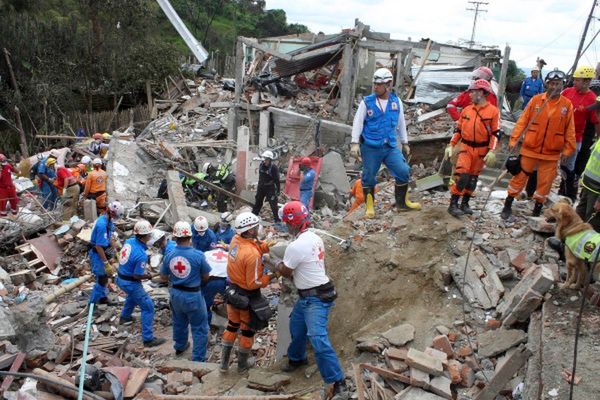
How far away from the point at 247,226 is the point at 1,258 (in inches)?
224

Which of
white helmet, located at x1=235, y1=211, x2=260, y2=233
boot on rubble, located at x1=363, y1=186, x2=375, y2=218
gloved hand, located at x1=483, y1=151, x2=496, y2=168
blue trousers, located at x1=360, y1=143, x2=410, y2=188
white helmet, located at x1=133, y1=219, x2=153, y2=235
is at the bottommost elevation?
white helmet, located at x1=133, y1=219, x2=153, y2=235

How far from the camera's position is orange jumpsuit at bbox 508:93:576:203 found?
549cm

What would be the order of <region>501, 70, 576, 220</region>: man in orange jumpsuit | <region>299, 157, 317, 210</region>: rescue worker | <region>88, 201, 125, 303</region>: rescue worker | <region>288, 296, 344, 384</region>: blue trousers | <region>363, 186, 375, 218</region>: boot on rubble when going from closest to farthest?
<region>288, 296, 344, 384</region>: blue trousers < <region>501, 70, 576, 220</region>: man in orange jumpsuit < <region>363, 186, 375, 218</region>: boot on rubble < <region>88, 201, 125, 303</region>: rescue worker < <region>299, 157, 317, 210</region>: rescue worker

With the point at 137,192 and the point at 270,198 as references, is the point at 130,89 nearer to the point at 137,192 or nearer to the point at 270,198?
the point at 137,192

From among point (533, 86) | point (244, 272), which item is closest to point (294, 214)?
point (244, 272)

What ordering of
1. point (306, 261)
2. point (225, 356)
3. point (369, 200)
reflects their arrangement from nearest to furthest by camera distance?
point (306, 261) → point (225, 356) → point (369, 200)

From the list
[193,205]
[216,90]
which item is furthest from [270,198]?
[216,90]

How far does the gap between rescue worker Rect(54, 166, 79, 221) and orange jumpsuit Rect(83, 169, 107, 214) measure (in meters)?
0.52

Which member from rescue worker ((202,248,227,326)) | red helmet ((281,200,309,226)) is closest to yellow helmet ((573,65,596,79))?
red helmet ((281,200,309,226))

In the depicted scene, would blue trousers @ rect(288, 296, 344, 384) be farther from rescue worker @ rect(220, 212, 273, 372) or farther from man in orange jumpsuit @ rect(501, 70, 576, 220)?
man in orange jumpsuit @ rect(501, 70, 576, 220)

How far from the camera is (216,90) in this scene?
888 inches

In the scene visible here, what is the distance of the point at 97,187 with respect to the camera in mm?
10375

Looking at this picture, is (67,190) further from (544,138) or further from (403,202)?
(544,138)

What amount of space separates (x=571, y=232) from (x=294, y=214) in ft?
7.58
